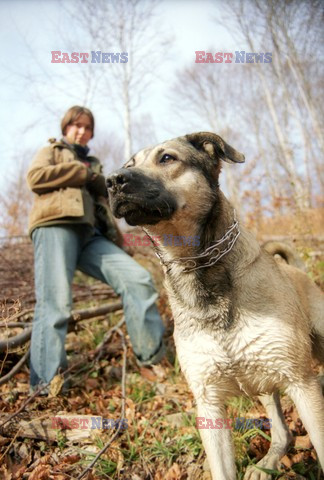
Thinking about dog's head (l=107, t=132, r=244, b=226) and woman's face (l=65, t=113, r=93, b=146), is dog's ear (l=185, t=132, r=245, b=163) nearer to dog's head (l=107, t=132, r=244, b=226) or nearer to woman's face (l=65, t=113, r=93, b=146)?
dog's head (l=107, t=132, r=244, b=226)

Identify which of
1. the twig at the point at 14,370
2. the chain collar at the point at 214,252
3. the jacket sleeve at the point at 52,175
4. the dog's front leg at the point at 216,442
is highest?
the jacket sleeve at the point at 52,175

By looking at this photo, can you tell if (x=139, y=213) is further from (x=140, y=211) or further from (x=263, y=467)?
(x=263, y=467)

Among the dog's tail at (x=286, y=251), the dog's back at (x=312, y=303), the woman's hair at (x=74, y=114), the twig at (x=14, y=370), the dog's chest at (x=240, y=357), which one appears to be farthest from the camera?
the woman's hair at (x=74, y=114)

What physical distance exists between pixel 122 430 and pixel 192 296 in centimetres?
153

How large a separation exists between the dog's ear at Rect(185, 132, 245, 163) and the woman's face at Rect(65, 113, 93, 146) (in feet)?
6.48

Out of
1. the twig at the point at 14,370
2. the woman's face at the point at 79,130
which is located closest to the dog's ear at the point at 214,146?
the woman's face at the point at 79,130

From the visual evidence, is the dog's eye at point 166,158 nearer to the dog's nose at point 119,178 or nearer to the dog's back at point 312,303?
the dog's nose at point 119,178

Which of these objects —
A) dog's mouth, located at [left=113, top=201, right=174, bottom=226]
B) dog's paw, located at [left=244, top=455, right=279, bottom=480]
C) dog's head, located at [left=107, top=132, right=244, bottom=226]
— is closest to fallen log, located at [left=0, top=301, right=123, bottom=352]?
Answer: dog's mouth, located at [left=113, top=201, right=174, bottom=226]

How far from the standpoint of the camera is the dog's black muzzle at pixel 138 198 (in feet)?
6.86

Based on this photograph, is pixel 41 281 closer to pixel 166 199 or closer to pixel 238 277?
pixel 166 199

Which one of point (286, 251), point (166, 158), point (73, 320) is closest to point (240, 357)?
point (166, 158)

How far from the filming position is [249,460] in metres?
2.46

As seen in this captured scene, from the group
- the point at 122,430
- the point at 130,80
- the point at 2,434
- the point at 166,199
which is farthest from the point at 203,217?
the point at 130,80

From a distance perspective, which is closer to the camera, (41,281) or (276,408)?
(276,408)
